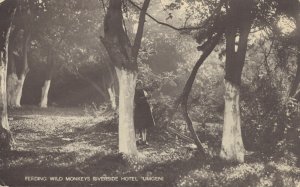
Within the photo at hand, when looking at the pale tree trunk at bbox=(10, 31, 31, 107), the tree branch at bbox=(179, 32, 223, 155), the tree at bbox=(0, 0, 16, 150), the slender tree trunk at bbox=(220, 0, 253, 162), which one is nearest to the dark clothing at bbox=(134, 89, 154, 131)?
the tree branch at bbox=(179, 32, 223, 155)

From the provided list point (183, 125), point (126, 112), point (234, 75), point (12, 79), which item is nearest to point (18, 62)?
point (12, 79)

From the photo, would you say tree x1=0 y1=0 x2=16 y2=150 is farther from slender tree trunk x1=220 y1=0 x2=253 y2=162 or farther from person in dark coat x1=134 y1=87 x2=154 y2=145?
slender tree trunk x1=220 y1=0 x2=253 y2=162

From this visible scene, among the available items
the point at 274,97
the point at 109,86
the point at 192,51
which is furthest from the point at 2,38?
the point at 192,51

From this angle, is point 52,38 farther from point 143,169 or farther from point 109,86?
point 143,169

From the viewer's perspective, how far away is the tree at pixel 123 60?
13414 mm

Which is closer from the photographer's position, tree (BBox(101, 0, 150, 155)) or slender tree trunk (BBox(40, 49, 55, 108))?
tree (BBox(101, 0, 150, 155))

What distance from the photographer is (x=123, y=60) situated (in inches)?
533

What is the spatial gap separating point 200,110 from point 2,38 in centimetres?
1103

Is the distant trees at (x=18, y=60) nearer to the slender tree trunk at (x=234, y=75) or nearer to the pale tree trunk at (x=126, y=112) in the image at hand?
the pale tree trunk at (x=126, y=112)

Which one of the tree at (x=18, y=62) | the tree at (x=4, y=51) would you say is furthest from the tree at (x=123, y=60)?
the tree at (x=18, y=62)

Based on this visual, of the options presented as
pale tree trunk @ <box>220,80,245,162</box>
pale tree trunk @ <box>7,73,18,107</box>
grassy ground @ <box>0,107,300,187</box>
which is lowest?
grassy ground @ <box>0,107,300,187</box>

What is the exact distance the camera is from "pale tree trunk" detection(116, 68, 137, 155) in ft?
44.6

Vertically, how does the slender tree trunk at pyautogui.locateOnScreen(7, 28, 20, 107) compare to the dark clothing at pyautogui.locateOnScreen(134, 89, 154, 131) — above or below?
above

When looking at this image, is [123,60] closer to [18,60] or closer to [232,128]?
[232,128]
